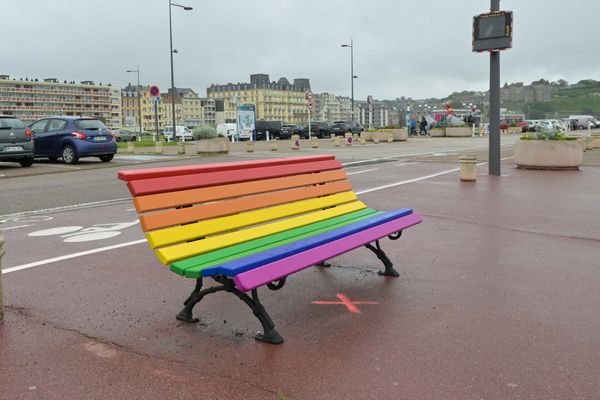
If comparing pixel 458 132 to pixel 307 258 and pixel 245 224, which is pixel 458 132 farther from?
pixel 307 258

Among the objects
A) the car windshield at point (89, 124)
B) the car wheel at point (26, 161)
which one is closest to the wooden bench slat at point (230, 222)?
the car wheel at point (26, 161)

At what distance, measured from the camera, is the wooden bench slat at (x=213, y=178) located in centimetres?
402

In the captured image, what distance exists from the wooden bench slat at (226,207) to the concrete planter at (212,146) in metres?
19.7

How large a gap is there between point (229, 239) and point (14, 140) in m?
16.0

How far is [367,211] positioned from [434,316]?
195cm

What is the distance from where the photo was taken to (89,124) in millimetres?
20359

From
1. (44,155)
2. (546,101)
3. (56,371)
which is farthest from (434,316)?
(546,101)

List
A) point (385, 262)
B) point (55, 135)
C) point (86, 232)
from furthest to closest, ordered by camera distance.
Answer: point (55, 135)
point (86, 232)
point (385, 262)

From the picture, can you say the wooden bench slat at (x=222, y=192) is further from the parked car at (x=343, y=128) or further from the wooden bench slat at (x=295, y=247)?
the parked car at (x=343, y=128)

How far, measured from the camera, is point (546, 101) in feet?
655

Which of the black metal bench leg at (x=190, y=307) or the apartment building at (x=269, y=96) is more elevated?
the apartment building at (x=269, y=96)

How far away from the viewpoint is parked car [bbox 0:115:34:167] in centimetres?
1805

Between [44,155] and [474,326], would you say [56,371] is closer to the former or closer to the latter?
[474,326]

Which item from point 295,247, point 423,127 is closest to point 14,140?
point 295,247
